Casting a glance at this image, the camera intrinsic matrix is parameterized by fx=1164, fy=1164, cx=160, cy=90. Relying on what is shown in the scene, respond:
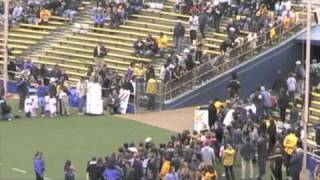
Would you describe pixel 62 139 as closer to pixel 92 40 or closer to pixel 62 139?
pixel 62 139

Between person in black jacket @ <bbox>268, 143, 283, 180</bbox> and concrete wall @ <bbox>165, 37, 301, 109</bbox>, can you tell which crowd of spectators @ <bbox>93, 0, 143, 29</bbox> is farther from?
person in black jacket @ <bbox>268, 143, 283, 180</bbox>

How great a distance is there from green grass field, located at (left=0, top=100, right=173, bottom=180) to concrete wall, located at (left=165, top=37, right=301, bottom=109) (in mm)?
3575

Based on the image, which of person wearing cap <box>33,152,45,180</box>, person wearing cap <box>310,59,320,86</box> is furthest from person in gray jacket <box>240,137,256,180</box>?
person wearing cap <box>310,59,320,86</box>

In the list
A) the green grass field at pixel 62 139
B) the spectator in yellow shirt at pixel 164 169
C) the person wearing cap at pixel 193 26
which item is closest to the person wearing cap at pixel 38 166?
the green grass field at pixel 62 139

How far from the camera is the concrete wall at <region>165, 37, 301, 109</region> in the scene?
4341cm

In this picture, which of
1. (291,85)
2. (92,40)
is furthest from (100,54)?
(291,85)

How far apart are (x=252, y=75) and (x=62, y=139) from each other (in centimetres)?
992

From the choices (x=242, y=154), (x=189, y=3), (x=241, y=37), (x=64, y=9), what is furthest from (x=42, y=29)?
(x=242, y=154)

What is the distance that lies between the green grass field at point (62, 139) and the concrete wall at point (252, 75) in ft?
11.7

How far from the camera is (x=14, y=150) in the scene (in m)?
35.9

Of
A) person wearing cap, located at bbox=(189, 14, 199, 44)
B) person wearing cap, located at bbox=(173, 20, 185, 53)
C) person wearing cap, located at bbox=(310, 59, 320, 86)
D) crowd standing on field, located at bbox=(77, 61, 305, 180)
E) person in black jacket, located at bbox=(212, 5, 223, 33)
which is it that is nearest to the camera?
crowd standing on field, located at bbox=(77, 61, 305, 180)

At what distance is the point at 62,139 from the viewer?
37594 millimetres

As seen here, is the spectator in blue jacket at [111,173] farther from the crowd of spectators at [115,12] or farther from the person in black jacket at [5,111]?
the crowd of spectators at [115,12]

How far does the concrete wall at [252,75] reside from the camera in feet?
142
